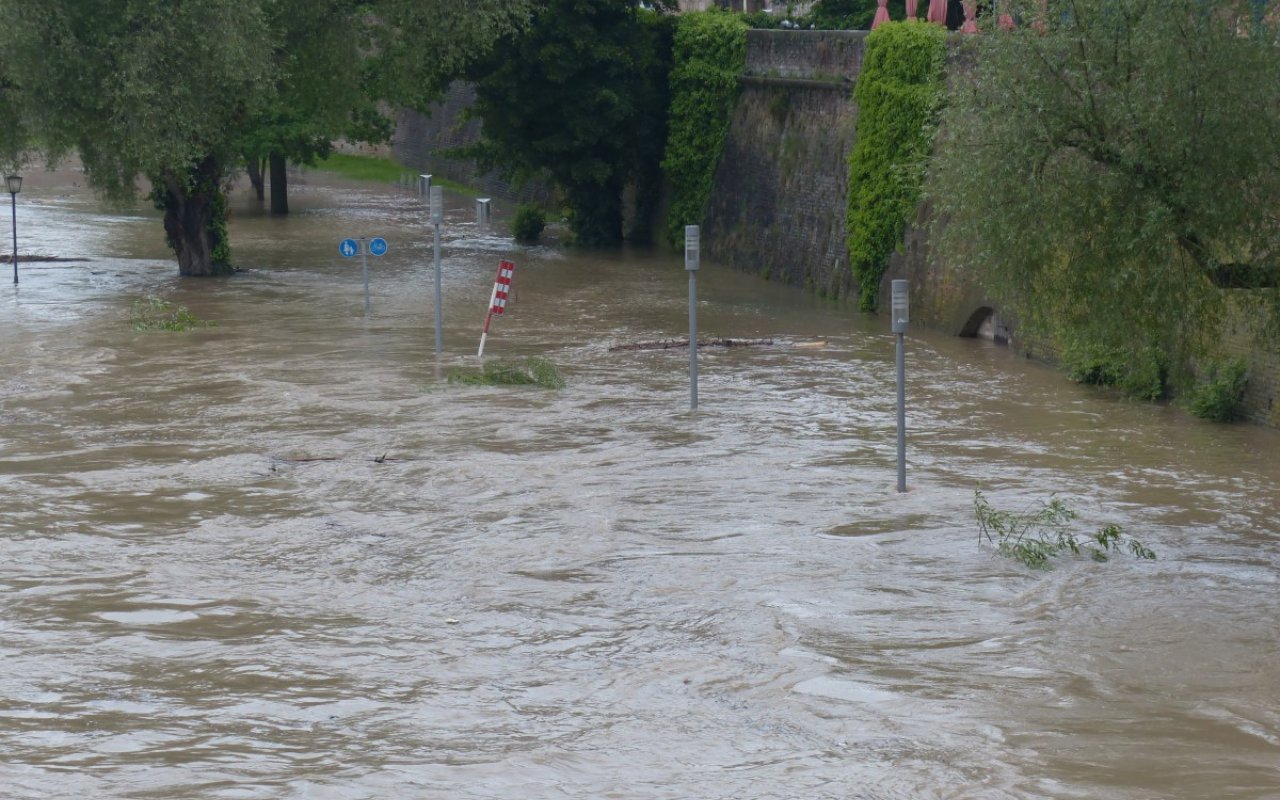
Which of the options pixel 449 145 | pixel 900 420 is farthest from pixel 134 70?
pixel 449 145

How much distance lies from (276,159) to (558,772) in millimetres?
37731

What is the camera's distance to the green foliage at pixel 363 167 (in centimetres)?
5834

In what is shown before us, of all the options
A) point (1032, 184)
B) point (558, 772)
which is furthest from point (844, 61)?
point (558, 772)

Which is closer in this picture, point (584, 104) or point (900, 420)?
point (900, 420)

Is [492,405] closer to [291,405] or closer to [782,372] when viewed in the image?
[291,405]

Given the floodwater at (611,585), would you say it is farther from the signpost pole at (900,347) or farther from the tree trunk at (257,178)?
the tree trunk at (257,178)

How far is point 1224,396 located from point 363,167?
1840 inches

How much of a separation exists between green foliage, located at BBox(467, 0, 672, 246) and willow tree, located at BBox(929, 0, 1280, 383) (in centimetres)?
2299

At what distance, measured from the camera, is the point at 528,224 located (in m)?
38.8

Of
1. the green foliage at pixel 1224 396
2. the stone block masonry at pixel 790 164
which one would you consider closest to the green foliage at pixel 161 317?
the stone block masonry at pixel 790 164

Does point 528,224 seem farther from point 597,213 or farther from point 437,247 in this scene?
point 437,247

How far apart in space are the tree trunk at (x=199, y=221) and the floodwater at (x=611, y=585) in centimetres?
866

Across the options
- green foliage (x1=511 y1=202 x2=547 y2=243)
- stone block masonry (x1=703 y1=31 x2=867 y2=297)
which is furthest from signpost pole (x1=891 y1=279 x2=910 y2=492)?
green foliage (x1=511 y1=202 x2=547 y2=243)

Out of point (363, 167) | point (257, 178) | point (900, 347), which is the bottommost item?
point (900, 347)
